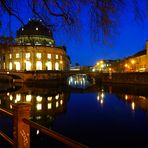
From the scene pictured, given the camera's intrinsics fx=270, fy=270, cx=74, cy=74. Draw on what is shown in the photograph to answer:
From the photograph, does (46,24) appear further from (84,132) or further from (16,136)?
(84,132)

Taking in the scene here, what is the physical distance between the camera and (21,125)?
4527mm

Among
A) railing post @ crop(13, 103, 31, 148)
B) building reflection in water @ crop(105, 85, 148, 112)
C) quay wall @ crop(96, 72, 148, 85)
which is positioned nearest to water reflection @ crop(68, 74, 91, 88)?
quay wall @ crop(96, 72, 148, 85)

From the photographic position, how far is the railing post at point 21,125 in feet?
14.7

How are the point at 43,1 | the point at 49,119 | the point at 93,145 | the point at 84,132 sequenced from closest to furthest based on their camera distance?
1. the point at 43,1
2. the point at 93,145
3. the point at 84,132
4. the point at 49,119

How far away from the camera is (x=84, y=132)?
62.1 ft

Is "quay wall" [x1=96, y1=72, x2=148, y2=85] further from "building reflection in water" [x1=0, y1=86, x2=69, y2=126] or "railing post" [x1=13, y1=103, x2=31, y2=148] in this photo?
"railing post" [x1=13, y1=103, x2=31, y2=148]

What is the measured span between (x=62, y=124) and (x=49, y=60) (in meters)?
79.9

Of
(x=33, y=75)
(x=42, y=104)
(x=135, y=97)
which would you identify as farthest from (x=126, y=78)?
(x=42, y=104)

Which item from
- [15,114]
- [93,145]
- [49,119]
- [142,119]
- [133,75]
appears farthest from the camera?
[133,75]

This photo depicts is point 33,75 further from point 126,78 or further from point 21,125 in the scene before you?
point 21,125

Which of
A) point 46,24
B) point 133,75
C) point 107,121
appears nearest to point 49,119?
point 107,121

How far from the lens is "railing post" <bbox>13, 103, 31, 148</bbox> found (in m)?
4.48

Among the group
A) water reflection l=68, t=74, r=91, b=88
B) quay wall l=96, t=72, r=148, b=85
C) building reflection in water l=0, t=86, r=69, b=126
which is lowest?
building reflection in water l=0, t=86, r=69, b=126

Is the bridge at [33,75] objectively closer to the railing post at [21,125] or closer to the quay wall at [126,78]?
the quay wall at [126,78]
